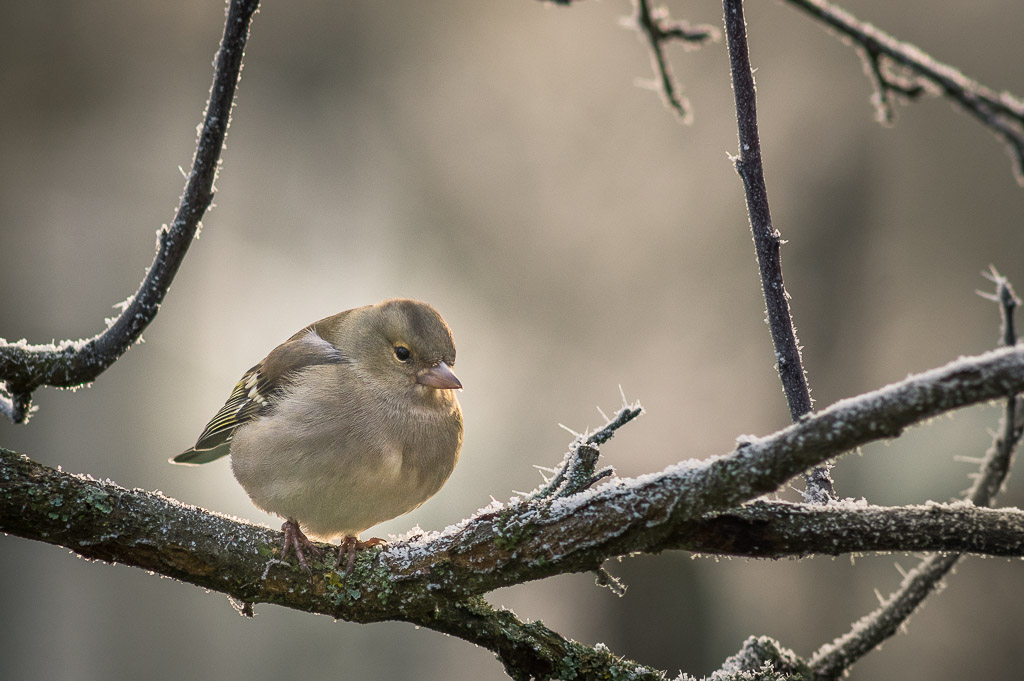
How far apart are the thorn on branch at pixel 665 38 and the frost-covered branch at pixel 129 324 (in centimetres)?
90

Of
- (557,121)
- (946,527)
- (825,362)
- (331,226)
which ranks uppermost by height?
(557,121)

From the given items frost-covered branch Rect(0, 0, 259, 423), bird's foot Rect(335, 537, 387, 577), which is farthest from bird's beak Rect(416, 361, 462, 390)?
frost-covered branch Rect(0, 0, 259, 423)

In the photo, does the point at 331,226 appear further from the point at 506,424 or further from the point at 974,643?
the point at 974,643

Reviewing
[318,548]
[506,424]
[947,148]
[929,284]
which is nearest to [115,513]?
[318,548]

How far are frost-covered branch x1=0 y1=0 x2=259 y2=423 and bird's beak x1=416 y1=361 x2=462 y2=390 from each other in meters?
1.10

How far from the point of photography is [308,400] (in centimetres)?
282

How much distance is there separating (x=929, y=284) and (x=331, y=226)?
5.37m

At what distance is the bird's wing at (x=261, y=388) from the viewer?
312 centimetres

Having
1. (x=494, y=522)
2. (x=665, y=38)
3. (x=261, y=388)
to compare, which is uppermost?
(x=261, y=388)

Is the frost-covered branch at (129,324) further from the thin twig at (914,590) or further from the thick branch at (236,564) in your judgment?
the thin twig at (914,590)

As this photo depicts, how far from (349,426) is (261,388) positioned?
700 millimetres

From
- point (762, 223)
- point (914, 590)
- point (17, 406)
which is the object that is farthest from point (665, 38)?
point (17, 406)

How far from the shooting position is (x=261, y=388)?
325cm

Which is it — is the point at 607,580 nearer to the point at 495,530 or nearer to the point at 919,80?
the point at 495,530
